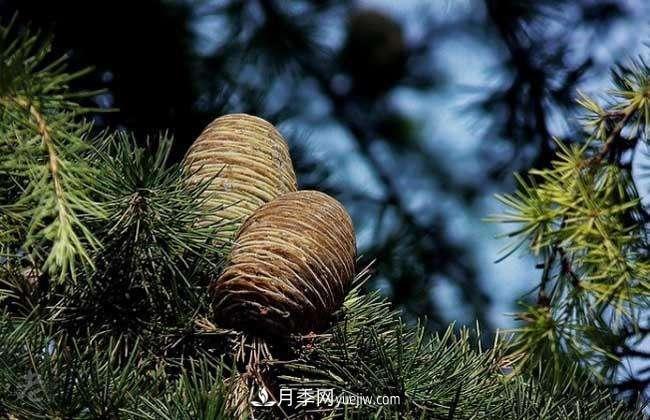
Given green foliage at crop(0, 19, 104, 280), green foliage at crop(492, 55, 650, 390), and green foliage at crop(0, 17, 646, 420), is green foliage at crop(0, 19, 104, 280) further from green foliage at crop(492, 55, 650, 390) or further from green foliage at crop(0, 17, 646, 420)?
green foliage at crop(492, 55, 650, 390)

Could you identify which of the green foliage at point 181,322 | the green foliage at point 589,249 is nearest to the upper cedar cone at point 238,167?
the green foliage at point 181,322

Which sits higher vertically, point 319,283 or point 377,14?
point 377,14

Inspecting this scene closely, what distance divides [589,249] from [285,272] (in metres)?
0.18

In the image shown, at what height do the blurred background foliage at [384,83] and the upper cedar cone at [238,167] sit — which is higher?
the blurred background foliage at [384,83]

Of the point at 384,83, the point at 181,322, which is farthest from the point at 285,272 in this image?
the point at 384,83

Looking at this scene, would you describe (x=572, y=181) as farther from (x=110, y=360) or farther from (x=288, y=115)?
(x=288, y=115)

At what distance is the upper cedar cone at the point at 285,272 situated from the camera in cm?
61

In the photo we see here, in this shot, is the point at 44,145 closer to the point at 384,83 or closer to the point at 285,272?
the point at 285,272

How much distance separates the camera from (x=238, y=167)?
0.69 metres

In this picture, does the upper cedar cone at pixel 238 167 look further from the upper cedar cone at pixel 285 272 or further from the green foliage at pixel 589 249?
the green foliage at pixel 589 249

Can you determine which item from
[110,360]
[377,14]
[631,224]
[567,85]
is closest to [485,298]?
[567,85]

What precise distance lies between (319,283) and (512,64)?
0.89 meters

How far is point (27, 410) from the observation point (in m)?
0.53

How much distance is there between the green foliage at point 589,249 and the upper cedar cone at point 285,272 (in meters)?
0.11
